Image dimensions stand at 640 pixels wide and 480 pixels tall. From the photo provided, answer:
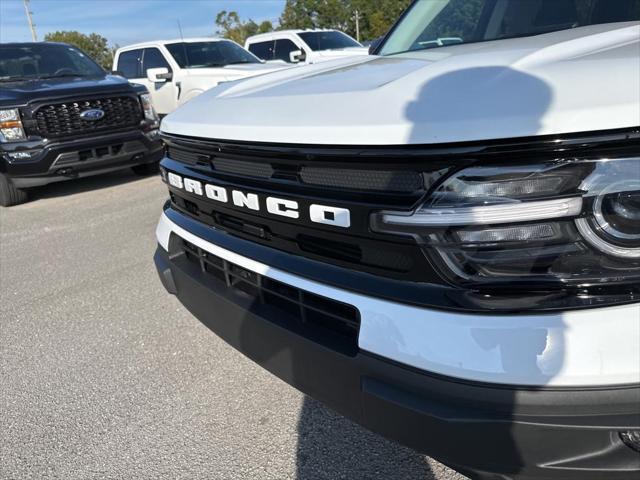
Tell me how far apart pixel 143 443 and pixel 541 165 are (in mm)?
1938

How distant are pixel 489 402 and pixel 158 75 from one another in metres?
8.58

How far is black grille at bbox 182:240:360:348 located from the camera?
5.06 feet

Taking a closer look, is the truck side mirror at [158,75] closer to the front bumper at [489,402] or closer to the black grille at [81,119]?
the black grille at [81,119]

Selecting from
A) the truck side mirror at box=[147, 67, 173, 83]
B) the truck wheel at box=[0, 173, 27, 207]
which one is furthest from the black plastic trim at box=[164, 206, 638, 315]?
the truck side mirror at box=[147, 67, 173, 83]

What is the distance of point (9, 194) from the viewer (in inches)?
250

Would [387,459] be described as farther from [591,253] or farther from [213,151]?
[213,151]

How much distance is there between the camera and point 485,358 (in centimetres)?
121

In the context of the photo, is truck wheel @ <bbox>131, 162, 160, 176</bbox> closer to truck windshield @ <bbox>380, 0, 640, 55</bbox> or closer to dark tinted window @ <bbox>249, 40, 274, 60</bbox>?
dark tinted window @ <bbox>249, 40, 274, 60</bbox>

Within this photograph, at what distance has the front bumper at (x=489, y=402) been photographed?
1152 millimetres

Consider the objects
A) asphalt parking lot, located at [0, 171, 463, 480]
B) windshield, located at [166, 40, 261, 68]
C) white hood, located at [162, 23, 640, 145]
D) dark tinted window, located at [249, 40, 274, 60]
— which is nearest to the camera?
white hood, located at [162, 23, 640, 145]

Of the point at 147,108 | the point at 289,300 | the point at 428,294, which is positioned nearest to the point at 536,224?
the point at 428,294

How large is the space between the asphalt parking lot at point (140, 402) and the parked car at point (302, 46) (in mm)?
7505

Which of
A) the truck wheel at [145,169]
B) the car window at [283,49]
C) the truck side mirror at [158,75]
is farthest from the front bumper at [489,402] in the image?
the car window at [283,49]

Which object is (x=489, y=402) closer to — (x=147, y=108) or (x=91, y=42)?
(x=147, y=108)
